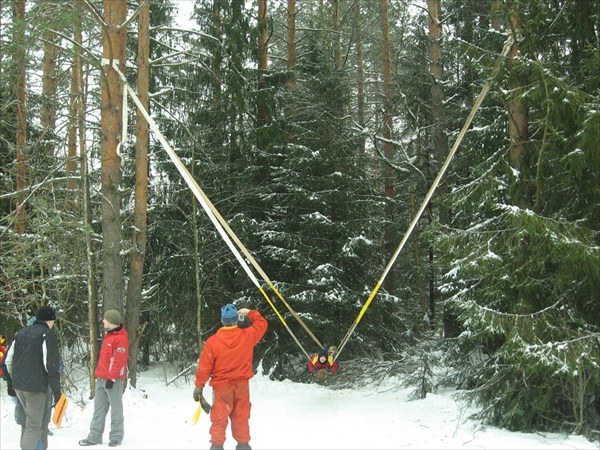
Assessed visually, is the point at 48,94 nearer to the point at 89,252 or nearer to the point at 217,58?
the point at 89,252

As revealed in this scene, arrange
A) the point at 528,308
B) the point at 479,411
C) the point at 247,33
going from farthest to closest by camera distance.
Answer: the point at 247,33, the point at 479,411, the point at 528,308

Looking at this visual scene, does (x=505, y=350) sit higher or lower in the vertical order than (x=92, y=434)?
higher

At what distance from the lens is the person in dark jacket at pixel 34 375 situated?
642 cm

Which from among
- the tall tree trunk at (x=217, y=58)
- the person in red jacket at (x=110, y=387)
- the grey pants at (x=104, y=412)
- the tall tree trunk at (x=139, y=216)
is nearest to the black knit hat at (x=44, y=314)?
the person in red jacket at (x=110, y=387)

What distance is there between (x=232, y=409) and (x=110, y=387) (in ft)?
5.44

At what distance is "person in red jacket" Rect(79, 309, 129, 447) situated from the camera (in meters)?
7.12

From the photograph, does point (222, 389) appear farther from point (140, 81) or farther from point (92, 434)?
point (140, 81)

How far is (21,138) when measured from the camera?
1256cm

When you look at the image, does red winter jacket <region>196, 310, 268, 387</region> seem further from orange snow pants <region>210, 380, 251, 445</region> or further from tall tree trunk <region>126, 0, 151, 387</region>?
tall tree trunk <region>126, 0, 151, 387</region>

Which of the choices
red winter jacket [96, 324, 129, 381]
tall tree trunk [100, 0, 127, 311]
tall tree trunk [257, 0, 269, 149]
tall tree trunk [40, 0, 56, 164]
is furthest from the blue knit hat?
tall tree trunk [257, 0, 269, 149]

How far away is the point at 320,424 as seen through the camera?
8.99 meters

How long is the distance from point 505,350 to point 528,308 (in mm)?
860

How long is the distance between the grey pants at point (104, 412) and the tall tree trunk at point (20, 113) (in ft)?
12.3

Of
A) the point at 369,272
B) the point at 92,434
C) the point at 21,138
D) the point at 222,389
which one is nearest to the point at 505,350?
the point at 222,389
